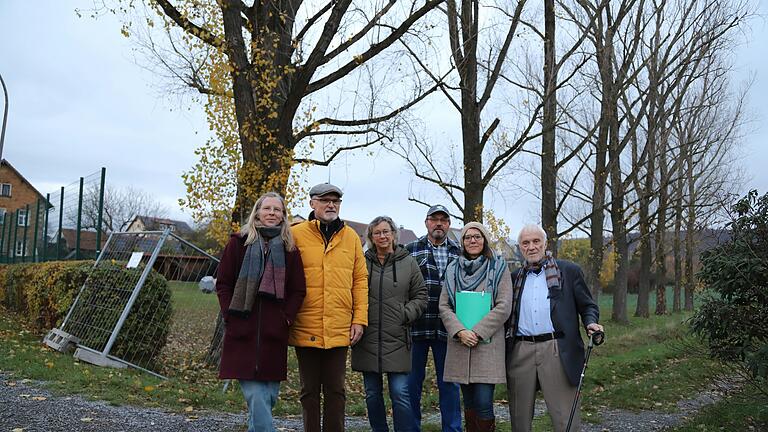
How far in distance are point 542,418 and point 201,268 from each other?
5.14 m

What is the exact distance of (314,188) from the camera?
15.7 ft

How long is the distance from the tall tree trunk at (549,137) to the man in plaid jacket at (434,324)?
6.75 meters

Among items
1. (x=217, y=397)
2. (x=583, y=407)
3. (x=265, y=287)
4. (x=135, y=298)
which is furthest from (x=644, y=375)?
(x=265, y=287)

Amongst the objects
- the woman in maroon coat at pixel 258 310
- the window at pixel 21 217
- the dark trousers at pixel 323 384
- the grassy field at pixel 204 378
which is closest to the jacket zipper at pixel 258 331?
the woman in maroon coat at pixel 258 310

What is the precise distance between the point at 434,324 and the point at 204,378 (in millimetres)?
4517

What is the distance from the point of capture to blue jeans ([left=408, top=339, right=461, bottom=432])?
5309 mm

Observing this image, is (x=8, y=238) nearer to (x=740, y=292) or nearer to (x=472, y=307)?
(x=472, y=307)

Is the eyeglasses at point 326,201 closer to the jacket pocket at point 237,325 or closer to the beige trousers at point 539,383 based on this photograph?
the jacket pocket at point 237,325

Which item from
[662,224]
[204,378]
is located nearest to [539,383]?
[204,378]

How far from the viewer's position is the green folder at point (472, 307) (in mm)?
4801

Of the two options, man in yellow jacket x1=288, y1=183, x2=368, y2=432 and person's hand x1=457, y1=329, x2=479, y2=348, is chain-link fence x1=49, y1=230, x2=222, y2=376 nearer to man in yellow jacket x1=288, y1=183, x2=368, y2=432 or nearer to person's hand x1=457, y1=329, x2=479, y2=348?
man in yellow jacket x1=288, y1=183, x2=368, y2=432

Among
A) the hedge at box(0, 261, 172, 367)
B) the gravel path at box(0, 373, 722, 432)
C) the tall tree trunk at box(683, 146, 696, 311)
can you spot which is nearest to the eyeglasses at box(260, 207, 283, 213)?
the gravel path at box(0, 373, 722, 432)

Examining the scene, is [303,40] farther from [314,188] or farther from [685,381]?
[685,381]

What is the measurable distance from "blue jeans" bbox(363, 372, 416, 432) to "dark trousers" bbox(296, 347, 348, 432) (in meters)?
0.30
